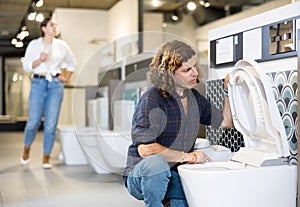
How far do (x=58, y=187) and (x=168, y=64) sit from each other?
1334mm

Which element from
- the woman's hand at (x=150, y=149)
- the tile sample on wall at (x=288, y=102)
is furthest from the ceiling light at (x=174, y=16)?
the woman's hand at (x=150, y=149)

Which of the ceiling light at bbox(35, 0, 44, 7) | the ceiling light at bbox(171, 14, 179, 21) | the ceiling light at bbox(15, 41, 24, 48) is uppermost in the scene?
the ceiling light at bbox(171, 14, 179, 21)

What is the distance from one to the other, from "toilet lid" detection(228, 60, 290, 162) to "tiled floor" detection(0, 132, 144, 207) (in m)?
0.70

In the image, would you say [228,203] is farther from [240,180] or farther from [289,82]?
[289,82]

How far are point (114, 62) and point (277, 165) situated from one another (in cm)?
121

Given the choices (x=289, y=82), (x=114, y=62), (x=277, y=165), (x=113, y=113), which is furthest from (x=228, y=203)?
(x=114, y=62)

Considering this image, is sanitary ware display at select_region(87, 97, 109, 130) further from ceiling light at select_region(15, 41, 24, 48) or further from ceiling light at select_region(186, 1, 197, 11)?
ceiling light at select_region(186, 1, 197, 11)

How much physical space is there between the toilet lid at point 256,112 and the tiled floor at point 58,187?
0.70 m

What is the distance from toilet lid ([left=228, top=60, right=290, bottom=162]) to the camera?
1.65 meters

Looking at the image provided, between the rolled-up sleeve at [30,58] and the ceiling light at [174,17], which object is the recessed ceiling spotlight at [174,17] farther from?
the rolled-up sleeve at [30,58]

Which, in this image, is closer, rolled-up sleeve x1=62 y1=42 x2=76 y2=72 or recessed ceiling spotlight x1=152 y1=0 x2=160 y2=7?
rolled-up sleeve x1=62 y1=42 x2=76 y2=72

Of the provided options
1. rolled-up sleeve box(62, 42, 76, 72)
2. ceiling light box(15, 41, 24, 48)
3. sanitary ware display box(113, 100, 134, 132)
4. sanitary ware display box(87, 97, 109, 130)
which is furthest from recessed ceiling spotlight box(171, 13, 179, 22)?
sanitary ware display box(113, 100, 134, 132)

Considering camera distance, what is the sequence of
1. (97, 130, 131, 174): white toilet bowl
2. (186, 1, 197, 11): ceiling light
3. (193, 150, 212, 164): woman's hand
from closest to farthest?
(193, 150, 212, 164): woman's hand
(97, 130, 131, 174): white toilet bowl
(186, 1, 197, 11): ceiling light

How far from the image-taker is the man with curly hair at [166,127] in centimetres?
174
